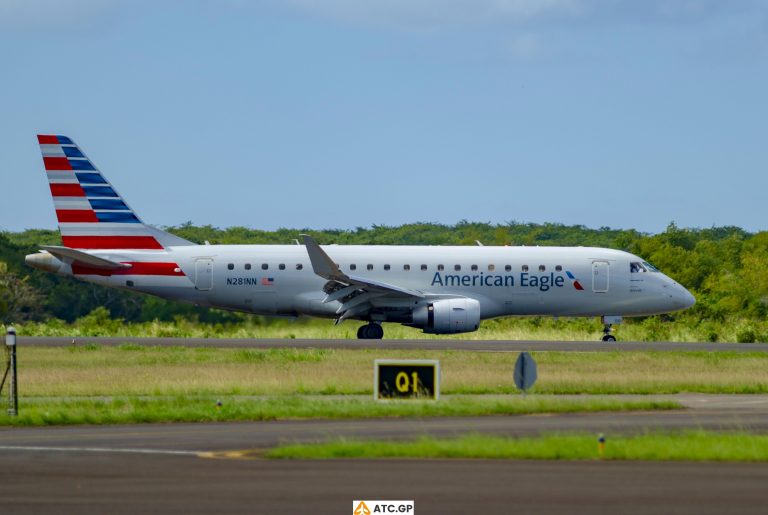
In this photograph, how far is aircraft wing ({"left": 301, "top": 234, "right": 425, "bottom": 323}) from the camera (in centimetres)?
4419

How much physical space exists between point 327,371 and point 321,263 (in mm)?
11370

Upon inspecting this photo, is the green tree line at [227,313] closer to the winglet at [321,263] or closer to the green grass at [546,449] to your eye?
the winglet at [321,263]

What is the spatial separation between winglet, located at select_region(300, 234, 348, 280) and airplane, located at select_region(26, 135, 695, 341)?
1.12 m

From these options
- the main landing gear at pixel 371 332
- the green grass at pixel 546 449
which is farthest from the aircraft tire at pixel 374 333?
the green grass at pixel 546 449

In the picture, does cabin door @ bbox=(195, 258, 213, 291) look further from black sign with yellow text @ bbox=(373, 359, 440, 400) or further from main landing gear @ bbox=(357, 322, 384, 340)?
black sign with yellow text @ bbox=(373, 359, 440, 400)

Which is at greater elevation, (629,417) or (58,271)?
(58,271)

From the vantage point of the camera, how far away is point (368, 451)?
727 inches

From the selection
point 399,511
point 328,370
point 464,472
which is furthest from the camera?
point 328,370

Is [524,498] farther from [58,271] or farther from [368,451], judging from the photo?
[58,271]

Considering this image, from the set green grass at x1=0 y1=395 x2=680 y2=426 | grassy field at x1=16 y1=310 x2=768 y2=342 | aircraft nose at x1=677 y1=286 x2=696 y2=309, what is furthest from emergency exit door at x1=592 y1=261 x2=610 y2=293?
green grass at x1=0 y1=395 x2=680 y2=426

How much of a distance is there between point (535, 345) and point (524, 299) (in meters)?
3.36

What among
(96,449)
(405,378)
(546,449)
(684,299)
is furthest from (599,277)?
(96,449)

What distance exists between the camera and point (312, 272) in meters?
46.8

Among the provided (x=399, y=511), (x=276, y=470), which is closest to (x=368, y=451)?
(x=276, y=470)
